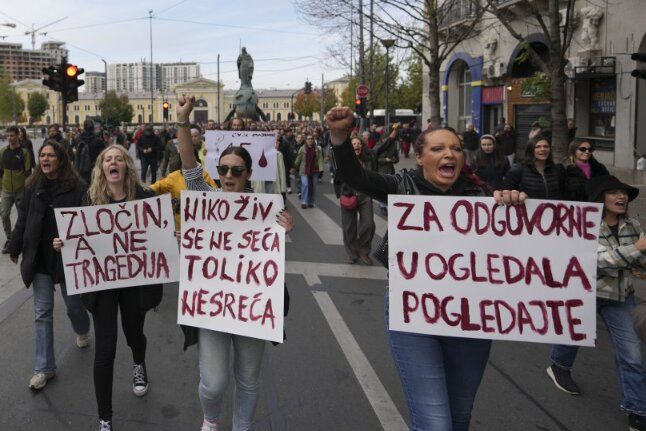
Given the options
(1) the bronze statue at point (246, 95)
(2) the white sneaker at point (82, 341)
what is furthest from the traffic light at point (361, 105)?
(2) the white sneaker at point (82, 341)

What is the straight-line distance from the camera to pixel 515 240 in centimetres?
295

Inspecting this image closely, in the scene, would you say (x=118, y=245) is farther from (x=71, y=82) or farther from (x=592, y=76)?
(x=592, y=76)

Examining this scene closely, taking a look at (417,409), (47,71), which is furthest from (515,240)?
(47,71)

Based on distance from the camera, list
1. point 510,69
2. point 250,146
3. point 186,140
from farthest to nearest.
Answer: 1. point 510,69
2. point 250,146
3. point 186,140

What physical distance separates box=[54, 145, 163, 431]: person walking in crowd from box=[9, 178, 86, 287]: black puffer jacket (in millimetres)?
473

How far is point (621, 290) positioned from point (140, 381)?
3255 mm

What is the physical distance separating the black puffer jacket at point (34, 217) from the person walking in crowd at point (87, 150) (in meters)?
6.14

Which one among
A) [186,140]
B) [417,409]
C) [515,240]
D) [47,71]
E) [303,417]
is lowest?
[303,417]

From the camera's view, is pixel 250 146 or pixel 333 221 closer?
pixel 250 146

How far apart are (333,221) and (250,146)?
257 cm

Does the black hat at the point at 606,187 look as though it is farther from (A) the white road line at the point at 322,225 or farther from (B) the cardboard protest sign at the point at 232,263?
(A) the white road line at the point at 322,225

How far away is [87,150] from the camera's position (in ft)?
36.6

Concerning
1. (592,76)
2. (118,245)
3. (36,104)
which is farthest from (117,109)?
(118,245)

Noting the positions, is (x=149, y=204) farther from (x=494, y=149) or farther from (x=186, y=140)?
(x=494, y=149)
